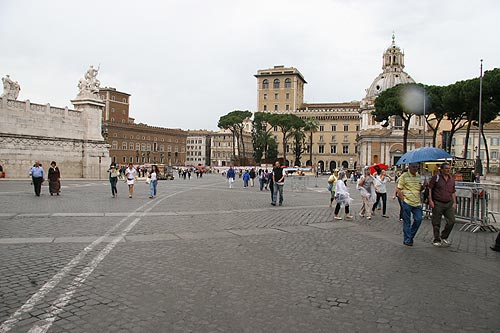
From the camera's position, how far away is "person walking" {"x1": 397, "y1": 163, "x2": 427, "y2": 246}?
8.45 metres

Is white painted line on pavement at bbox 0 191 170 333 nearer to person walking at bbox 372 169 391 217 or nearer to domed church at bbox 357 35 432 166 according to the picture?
person walking at bbox 372 169 391 217

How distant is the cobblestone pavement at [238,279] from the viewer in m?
4.20

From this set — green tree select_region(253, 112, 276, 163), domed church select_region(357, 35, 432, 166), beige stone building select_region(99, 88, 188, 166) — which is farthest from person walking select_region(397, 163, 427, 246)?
beige stone building select_region(99, 88, 188, 166)

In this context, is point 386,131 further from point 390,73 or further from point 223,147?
point 223,147

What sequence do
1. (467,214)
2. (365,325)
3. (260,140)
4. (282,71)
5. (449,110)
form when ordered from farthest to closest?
(282,71)
(260,140)
(449,110)
(467,214)
(365,325)

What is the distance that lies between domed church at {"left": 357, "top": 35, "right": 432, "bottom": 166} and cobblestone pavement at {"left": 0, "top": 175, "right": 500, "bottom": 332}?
3268 inches

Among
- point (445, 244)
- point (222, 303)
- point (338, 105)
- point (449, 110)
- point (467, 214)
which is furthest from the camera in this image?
point (338, 105)

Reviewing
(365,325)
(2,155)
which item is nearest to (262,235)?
(365,325)

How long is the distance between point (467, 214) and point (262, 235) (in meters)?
5.76

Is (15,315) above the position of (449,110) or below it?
below

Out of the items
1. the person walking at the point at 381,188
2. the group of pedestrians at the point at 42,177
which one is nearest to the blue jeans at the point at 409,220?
the person walking at the point at 381,188

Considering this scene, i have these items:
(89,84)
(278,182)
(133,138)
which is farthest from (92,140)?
(133,138)

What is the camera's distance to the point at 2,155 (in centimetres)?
3123

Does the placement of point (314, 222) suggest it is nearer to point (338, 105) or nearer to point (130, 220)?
point (130, 220)
